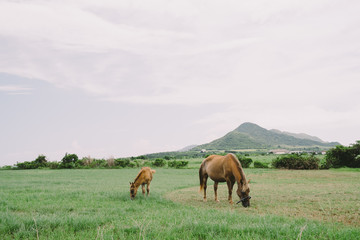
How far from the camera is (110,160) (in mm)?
52531

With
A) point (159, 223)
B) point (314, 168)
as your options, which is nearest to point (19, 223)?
point (159, 223)

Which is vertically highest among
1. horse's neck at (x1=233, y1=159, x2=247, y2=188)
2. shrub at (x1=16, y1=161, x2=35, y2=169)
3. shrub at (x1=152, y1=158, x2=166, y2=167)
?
horse's neck at (x1=233, y1=159, x2=247, y2=188)

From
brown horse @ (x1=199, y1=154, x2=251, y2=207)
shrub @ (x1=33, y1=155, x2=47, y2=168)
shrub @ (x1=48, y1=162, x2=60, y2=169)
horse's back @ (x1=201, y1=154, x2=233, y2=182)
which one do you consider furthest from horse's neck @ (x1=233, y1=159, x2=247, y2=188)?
shrub @ (x1=33, y1=155, x2=47, y2=168)

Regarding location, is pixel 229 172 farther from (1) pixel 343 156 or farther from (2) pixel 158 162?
(2) pixel 158 162

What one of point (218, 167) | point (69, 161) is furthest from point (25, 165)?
point (218, 167)

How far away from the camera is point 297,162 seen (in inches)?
1710

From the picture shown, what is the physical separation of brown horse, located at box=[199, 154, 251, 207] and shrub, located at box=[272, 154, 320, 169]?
3520 cm

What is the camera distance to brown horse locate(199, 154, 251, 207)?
11.2 meters

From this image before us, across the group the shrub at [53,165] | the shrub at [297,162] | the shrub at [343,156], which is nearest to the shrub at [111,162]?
the shrub at [53,165]

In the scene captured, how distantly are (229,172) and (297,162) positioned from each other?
1434 inches

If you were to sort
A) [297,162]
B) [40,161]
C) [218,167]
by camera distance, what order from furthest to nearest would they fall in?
[40,161]
[297,162]
[218,167]

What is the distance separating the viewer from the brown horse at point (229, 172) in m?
11.2

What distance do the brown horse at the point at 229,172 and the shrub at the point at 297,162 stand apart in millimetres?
35201

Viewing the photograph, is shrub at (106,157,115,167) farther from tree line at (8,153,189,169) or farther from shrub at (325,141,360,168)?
shrub at (325,141,360,168)
